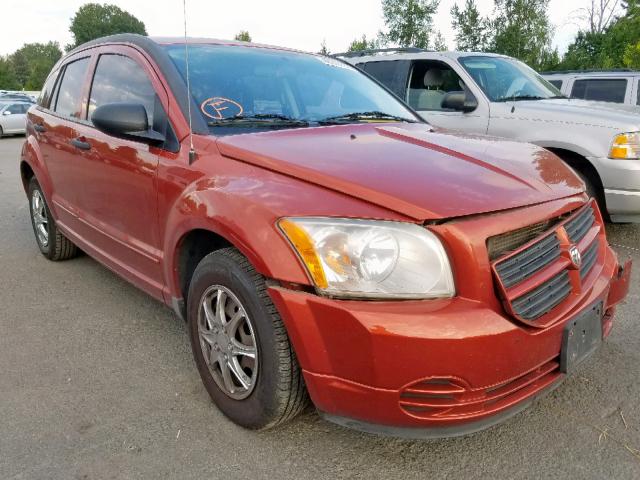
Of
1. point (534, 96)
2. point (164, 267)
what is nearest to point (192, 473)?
point (164, 267)

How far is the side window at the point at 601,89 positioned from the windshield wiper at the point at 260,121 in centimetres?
701

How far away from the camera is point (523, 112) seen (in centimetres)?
547

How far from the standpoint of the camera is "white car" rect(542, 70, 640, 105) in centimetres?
820

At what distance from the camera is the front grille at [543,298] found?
1952mm

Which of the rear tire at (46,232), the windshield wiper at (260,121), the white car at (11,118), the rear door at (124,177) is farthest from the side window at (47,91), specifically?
the white car at (11,118)

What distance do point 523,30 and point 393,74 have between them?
77.1ft

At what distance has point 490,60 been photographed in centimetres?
639

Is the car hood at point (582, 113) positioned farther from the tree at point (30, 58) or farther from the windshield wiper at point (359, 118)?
the tree at point (30, 58)

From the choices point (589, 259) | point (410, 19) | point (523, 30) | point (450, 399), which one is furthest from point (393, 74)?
point (410, 19)

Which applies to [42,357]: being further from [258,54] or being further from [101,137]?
[258,54]

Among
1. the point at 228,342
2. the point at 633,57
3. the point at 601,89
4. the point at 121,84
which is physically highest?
the point at 633,57

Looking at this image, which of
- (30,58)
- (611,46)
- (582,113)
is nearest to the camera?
(582,113)

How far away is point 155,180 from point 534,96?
4629 millimetres

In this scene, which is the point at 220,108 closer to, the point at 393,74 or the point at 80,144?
the point at 80,144
